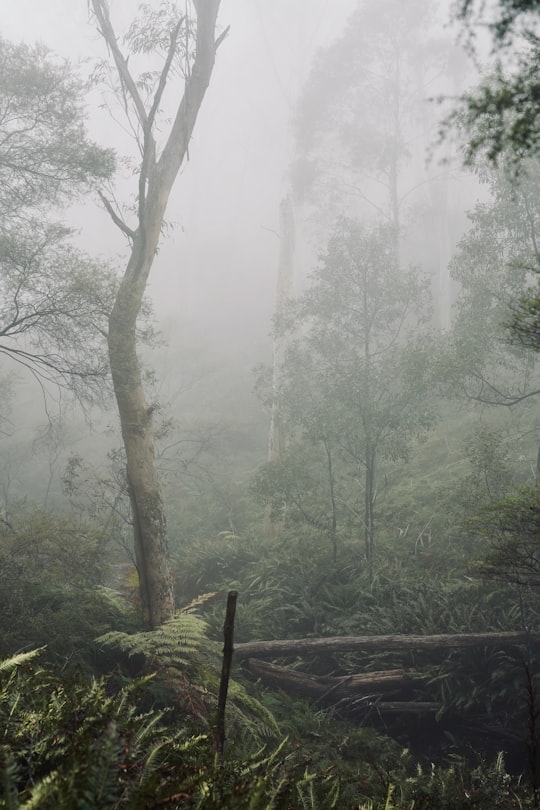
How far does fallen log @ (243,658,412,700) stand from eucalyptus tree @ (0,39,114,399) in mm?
5732

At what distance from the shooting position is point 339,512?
12.6 m

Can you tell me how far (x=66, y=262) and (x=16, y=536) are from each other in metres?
5.10

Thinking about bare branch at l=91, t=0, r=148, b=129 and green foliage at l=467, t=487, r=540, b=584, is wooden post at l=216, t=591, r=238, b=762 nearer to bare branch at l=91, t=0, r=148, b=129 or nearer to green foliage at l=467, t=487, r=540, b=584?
green foliage at l=467, t=487, r=540, b=584

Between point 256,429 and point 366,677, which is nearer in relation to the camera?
point 366,677

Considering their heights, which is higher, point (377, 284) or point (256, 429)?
point (377, 284)

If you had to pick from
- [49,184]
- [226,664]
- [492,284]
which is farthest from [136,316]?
[492,284]

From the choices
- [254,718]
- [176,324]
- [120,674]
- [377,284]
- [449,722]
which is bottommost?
[449,722]

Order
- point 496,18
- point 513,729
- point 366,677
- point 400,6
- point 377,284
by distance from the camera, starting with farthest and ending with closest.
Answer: point 400,6
point 377,284
point 366,677
point 513,729
point 496,18

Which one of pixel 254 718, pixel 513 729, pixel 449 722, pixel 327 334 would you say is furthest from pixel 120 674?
pixel 327 334

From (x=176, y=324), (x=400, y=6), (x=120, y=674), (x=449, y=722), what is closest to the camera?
(x=120, y=674)

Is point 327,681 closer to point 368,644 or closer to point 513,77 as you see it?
point 368,644

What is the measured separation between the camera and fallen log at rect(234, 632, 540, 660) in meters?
6.95

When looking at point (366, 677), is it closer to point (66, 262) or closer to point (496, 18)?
point (496, 18)

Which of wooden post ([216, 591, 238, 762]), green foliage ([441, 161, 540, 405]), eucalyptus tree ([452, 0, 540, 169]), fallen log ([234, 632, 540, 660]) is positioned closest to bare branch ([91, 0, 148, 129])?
eucalyptus tree ([452, 0, 540, 169])
